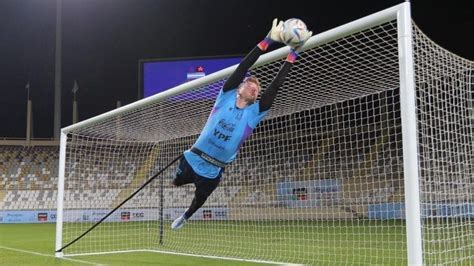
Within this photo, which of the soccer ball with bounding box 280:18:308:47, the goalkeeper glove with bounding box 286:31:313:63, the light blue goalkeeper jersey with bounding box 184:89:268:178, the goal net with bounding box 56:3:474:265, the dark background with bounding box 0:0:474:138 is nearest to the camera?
the soccer ball with bounding box 280:18:308:47

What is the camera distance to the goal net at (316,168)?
17.1ft

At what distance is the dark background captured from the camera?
21.0m

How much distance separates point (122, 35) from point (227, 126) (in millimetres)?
19814

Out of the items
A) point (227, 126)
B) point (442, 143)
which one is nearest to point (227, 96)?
point (227, 126)

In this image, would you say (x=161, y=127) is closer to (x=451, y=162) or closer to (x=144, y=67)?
(x=451, y=162)

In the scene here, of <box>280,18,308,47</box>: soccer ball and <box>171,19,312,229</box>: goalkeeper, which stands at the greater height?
<box>280,18,308,47</box>: soccer ball

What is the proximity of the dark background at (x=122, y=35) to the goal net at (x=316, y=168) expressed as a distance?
28.1ft

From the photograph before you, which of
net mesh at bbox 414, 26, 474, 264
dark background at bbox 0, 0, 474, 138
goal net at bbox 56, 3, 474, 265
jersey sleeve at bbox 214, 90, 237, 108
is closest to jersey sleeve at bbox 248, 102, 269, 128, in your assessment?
jersey sleeve at bbox 214, 90, 237, 108

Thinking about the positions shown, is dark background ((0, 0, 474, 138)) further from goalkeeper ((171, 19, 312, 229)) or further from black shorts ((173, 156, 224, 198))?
goalkeeper ((171, 19, 312, 229))

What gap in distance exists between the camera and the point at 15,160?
1048 inches

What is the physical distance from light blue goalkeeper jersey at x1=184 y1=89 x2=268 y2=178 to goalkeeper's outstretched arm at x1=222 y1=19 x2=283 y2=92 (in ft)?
0.30

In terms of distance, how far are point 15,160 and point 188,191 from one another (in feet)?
49.7

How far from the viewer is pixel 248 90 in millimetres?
5023

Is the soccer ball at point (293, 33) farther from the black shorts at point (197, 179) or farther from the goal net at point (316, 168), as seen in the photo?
the black shorts at point (197, 179)
